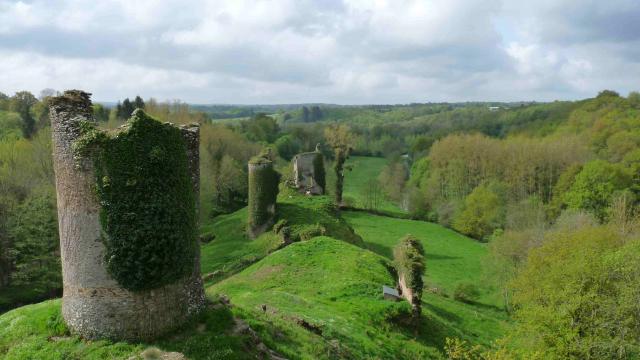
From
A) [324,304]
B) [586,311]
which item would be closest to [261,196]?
[324,304]

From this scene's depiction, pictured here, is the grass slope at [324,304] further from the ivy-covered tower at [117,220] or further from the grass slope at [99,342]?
the ivy-covered tower at [117,220]

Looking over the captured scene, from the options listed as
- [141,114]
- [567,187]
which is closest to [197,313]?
[141,114]

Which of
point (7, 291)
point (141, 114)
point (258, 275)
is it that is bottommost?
point (7, 291)

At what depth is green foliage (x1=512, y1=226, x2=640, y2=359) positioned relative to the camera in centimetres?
2142

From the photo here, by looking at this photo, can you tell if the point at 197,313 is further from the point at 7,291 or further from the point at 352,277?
the point at 7,291

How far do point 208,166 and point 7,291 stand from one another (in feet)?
98.3

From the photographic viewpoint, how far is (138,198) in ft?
43.2

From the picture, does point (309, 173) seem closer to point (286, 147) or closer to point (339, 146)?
point (339, 146)

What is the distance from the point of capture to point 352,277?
26.8 meters

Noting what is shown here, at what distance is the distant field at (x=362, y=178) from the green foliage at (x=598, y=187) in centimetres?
2522

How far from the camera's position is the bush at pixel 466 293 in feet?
124

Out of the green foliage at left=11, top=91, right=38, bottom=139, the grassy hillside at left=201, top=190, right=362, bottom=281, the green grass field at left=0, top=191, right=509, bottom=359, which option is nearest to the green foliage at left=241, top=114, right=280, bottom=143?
the green foliage at left=11, top=91, right=38, bottom=139

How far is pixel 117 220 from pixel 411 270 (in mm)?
15565

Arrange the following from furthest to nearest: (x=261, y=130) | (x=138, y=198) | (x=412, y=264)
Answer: (x=261, y=130)
(x=412, y=264)
(x=138, y=198)
